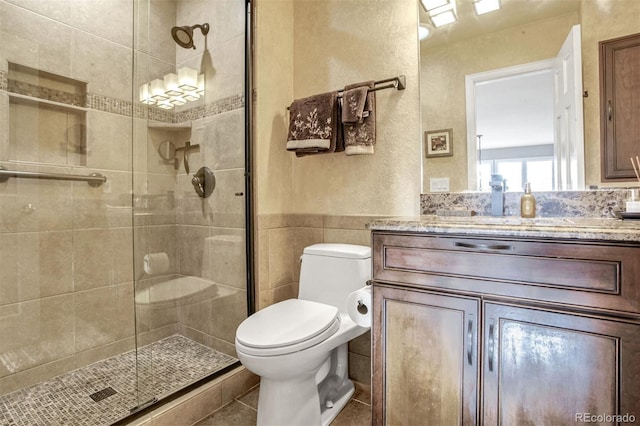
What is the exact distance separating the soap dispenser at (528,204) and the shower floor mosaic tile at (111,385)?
1.66m

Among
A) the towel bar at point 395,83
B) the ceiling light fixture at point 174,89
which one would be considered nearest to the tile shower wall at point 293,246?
the towel bar at point 395,83

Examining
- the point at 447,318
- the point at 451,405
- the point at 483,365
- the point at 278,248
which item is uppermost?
the point at 278,248

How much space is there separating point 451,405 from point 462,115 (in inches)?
49.7

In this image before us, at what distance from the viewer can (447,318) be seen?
106cm

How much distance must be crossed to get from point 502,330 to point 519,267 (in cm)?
21

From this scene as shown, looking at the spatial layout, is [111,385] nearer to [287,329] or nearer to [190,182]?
[287,329]

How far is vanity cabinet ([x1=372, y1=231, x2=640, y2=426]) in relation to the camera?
0.83 m

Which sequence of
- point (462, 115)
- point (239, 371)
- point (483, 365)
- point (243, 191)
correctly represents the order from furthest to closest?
point (243, 191)
point (239, 371)
point (462, 115)
point (483, 365)

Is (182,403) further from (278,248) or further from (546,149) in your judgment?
(546,149)

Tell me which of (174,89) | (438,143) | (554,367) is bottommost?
(554,367)

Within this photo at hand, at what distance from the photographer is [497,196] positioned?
4.64 feet

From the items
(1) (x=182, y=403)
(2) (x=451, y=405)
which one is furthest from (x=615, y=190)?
(1) (x=182, y=403)
